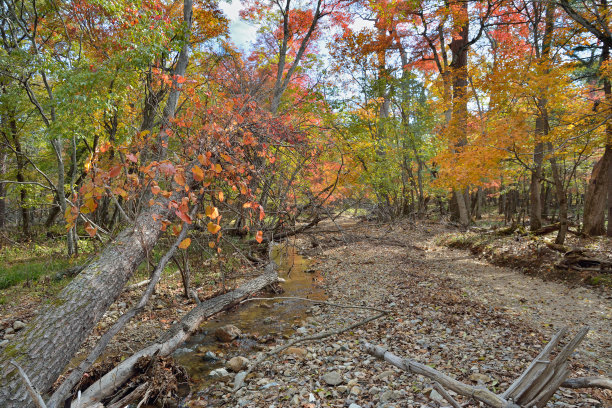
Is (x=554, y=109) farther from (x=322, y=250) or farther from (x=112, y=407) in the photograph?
(x=112, y=407)

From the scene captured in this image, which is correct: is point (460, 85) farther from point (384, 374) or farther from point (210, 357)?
point (210, 357)

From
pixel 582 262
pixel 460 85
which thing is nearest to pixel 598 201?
pixel 582 262

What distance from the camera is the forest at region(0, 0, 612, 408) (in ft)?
10.3

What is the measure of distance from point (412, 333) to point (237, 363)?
8.64 feet

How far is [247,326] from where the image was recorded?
5.57 meters

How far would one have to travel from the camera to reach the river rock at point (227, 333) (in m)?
5.00

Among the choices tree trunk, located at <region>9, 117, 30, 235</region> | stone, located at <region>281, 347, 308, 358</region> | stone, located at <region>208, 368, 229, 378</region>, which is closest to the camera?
stone, located at <region>208, 368, 229, 378</region>

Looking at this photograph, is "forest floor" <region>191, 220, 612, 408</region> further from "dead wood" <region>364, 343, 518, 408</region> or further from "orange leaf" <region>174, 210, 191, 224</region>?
"orange leaf" <region>174, 210, 191, 224</region>

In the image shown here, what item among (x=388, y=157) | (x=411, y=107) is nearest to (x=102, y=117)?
(x=388, y=157)

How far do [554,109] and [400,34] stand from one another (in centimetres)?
1008

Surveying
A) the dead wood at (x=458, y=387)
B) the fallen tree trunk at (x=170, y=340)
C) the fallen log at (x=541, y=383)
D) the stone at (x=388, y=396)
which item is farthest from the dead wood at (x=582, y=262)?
the fallen tree trunk at (x=170, y=340)

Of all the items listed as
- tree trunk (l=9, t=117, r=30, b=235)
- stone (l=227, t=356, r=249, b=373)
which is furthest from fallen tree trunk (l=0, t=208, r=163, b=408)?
tree trunk (l=9, t=117, r=30, b=235)

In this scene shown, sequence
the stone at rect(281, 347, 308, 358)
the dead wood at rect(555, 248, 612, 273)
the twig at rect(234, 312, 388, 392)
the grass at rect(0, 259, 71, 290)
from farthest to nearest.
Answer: the grass at rect(0, 259, 71, 290) → the dead wood at rect(555, 248, 612, 273) → the stone at rect(281, 347, 308, 358) → the twig at rect(234, 312, 388, 392)

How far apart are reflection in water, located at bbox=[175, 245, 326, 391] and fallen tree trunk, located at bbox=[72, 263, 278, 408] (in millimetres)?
362
